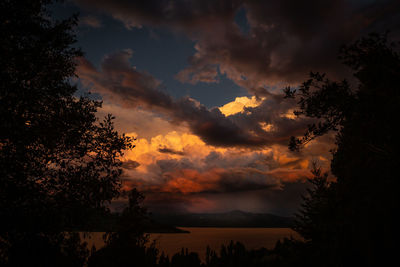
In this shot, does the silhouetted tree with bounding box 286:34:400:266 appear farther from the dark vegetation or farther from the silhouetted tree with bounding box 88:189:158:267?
the silhouetted tree with bounding box 88:189:158:267

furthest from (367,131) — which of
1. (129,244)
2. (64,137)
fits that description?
(129,244)

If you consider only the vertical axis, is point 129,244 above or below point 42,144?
below

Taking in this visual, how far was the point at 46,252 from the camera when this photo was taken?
9719mm

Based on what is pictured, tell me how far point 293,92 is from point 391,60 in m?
3.72

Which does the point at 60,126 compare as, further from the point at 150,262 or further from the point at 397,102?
the point at 150,262

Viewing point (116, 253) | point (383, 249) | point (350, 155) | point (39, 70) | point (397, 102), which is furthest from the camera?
point (350, 155)

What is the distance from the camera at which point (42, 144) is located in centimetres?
1077

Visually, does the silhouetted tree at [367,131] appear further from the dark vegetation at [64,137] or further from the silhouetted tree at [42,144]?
the silhouetted tree at [42,144]

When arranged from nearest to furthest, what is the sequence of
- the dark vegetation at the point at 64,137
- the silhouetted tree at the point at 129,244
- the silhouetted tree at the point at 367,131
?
the silhouetted tree at the point at 367,131 < the dark vegetation at the point at 64,137 < the silhouetted tree at the point at 129,244

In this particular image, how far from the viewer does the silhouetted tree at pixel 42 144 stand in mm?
9203

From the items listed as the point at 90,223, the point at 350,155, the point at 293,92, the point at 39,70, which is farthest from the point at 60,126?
the point at 350,155

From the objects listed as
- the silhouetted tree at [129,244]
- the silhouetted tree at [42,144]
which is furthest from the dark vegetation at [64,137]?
the silhouetted tree at [129,244]

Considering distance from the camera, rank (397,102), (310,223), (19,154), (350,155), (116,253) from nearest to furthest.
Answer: (397,102) < (19,154) < (116,253) < (350,155) < (310,223)

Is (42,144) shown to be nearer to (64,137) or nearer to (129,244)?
(64,137)
